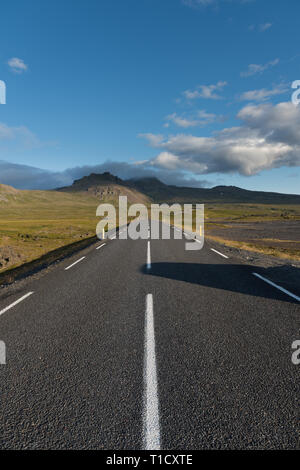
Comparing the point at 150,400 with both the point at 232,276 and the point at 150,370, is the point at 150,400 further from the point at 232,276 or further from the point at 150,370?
the point at 232,276

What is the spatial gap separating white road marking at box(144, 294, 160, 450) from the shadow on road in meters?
4.01

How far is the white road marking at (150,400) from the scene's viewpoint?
2543 mm

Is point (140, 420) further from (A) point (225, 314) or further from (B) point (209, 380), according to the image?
(A) point (225, 314)

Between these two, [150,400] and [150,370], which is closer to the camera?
[150,400]

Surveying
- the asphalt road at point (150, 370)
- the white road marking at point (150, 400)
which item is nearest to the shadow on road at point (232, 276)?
the asphalt road at point (150, 370)

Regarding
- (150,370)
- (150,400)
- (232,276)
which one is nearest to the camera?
(150,400)

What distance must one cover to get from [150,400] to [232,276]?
688cm

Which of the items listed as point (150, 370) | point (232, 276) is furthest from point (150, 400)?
point (232, 276)

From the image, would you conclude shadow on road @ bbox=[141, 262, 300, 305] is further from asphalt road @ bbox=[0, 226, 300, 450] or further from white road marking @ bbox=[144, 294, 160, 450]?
white road marking @ bbox=[144, 294, 160, 450]

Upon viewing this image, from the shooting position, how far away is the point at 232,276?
915cm

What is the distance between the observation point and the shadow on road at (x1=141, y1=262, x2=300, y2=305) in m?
7.38

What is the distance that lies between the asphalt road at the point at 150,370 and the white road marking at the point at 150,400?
0.5 inches

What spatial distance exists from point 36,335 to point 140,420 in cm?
304

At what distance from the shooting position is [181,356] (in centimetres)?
401
